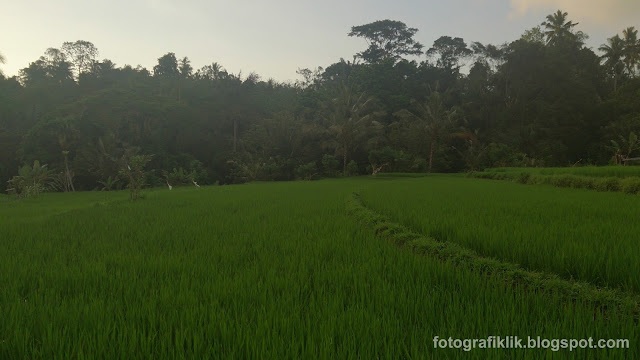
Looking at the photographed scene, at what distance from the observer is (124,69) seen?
3928 cm

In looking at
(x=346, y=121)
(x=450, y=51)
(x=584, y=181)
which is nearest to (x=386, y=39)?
(x=450, y=51)

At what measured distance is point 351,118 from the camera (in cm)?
2255

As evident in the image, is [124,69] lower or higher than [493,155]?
higher

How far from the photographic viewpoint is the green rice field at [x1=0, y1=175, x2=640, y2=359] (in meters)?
1.50

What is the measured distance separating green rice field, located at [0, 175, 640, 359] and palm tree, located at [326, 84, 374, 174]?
58.6 feet

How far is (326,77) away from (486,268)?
35.4 metres

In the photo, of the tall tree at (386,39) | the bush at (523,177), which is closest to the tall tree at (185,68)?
the tall tree at (386,39)

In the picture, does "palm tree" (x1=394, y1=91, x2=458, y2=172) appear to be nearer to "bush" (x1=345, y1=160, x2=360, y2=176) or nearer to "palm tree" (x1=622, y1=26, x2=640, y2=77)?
"bush" (x1=345, y1=160, x2=360, y2=176)

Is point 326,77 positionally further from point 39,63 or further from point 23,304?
point 23,304

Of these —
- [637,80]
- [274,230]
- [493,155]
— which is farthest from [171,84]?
[637,80]

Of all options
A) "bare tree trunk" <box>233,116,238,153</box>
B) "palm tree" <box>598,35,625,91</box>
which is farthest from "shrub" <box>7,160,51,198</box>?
"palm tree" <box>598,35,625,91</box>

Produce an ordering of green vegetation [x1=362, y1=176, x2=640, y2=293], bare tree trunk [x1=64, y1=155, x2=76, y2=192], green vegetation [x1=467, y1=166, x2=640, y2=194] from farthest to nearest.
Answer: bare tree trunk [x1=64, y1=155, x2=76, y2=192]
green vegetation [x1=467, y1=166, x2=640, y2=194]
green vegetation [x1=362, y1=176, x2=640, y2=293]

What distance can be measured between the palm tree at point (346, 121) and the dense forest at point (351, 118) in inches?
4.2

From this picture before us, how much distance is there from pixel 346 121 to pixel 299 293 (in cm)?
2068
